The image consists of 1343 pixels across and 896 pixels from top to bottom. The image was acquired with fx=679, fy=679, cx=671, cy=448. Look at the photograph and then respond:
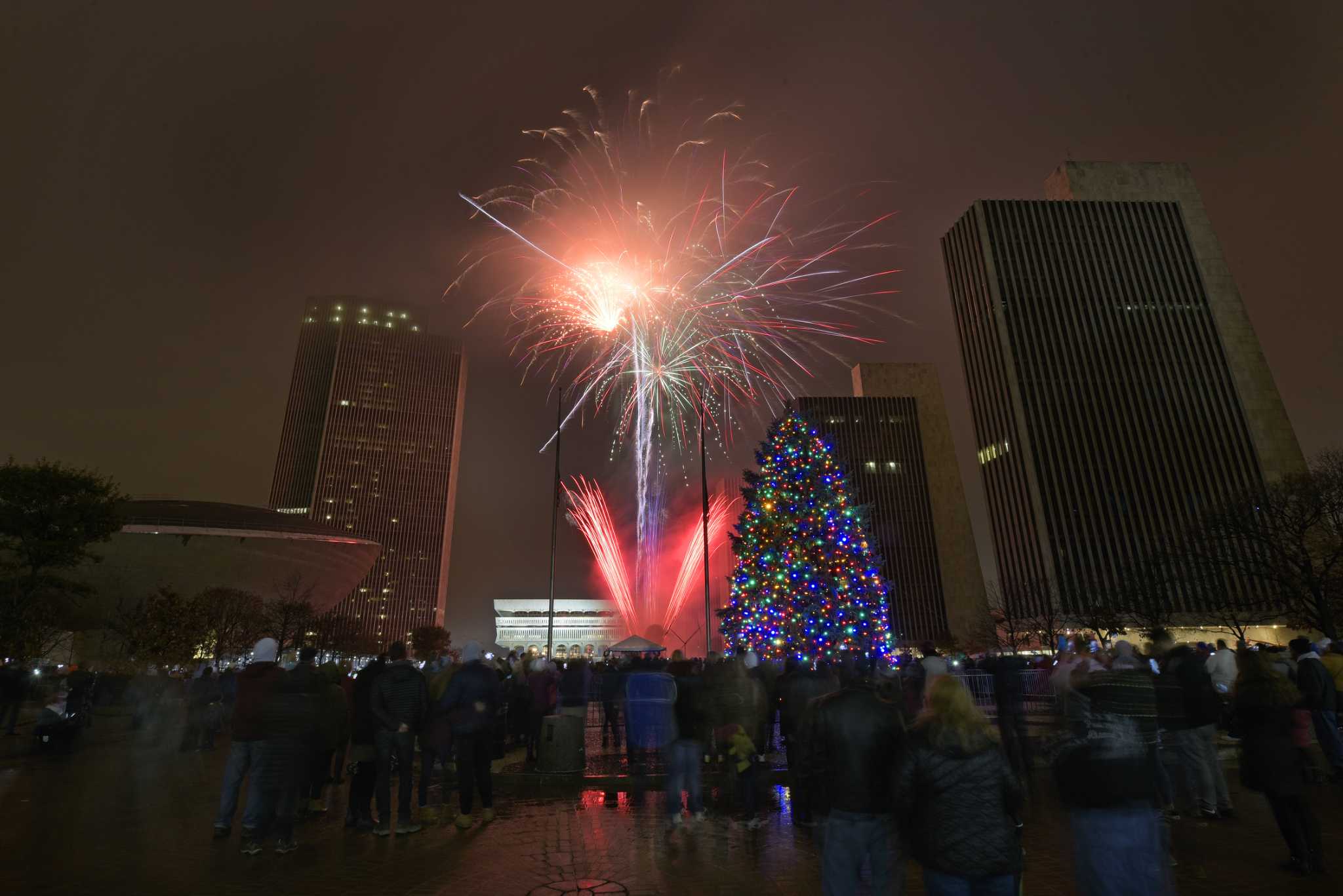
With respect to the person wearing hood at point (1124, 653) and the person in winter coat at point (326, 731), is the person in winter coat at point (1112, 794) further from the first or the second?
the person in winter coat at point (326, 731)

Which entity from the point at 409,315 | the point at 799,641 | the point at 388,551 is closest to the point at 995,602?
the point at 799,641

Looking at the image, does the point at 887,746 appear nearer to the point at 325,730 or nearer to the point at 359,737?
the point at 359,737

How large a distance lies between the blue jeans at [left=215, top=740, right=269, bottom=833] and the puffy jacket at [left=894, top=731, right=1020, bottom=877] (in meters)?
6.69

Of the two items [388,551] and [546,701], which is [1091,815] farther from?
[388,551]

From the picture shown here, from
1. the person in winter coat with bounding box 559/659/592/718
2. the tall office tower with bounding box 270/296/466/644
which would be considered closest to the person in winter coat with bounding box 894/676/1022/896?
the person in winter coat with bounding box 559/659/592/718

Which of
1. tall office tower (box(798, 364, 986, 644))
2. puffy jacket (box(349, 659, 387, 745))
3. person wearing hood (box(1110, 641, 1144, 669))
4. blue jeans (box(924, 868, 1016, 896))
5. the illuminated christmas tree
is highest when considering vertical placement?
tall office tower (box(798, 364, 986, 644))

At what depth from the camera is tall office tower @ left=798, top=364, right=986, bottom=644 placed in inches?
3910

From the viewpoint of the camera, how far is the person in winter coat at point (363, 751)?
7715mm

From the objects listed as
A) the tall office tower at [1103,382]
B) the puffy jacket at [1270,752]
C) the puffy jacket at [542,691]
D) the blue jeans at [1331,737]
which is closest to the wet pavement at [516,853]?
the puffy jacket at [1270,752]

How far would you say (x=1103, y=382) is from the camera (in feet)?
245

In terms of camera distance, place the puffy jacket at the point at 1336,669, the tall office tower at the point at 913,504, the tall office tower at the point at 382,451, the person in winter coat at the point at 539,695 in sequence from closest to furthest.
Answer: the puffy jacket at the point at 1336,669 < the person in winter coat at the point at 539,695 < the tall office tower at the point at 913,504 < the tall office tower at the point at 382,451

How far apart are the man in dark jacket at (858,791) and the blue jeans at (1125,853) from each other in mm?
1005

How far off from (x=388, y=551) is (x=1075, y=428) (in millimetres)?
118907

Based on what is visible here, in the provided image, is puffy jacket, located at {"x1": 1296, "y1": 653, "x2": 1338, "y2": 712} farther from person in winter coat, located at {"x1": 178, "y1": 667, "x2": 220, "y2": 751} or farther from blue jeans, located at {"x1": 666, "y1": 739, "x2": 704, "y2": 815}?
person in winter coat, located at {"x1": 178, "y1": 667, "x2": 220, "y2": 751}
